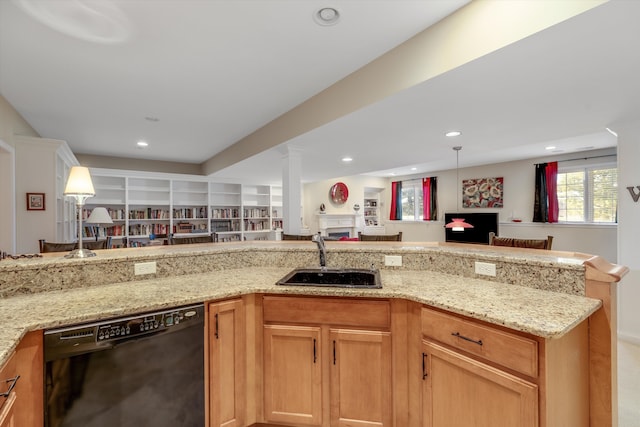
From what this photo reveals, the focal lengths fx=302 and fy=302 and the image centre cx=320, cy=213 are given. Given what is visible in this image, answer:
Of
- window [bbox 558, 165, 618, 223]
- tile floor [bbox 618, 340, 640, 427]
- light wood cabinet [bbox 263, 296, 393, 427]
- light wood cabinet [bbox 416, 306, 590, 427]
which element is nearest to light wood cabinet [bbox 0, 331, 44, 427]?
light wood cabinet [bbox 263, 296, 393, 427]

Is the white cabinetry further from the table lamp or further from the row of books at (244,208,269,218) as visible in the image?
the table lamp

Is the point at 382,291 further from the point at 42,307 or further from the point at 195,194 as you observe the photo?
the point at 195,194

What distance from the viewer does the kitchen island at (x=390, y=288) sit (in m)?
1.27

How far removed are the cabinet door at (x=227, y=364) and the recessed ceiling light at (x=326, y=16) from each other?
5.77ft

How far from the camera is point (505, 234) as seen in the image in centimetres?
688

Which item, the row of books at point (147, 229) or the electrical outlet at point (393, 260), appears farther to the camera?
the row of books at point (147, 229)

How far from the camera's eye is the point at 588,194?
569 centimetres

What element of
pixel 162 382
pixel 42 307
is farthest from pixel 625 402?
pixel 42 307

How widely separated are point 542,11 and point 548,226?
600 centimetres

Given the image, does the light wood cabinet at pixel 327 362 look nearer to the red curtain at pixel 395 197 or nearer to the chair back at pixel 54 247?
the chair back at pixel 54 247

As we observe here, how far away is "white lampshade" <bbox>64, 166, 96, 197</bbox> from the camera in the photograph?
1.92 m

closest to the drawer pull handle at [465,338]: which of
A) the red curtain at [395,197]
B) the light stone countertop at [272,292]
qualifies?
the light stone countertop at [272,292]

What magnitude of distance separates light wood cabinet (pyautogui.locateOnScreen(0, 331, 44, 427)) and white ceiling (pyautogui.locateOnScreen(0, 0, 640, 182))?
5.97 ft

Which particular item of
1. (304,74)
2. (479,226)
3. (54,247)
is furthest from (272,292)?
(479,226)
